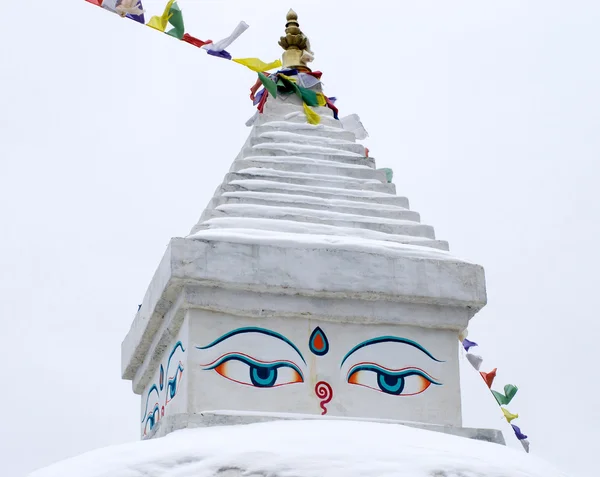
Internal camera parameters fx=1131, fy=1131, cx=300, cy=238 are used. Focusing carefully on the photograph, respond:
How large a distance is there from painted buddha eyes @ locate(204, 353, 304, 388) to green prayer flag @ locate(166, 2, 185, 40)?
7.63 feet

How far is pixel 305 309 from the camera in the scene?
6.84 metres

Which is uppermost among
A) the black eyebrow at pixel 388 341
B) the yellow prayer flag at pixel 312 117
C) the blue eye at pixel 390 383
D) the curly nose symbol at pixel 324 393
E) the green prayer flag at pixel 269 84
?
the green prayer flag at pixel 269 84

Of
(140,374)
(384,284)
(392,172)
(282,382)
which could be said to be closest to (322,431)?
(282,382)

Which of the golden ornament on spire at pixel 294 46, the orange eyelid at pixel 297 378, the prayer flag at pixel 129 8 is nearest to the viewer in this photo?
the orange eyelid at pixel 297 378

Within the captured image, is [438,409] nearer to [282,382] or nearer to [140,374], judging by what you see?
[282,382]

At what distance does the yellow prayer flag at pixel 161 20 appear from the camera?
7.54m

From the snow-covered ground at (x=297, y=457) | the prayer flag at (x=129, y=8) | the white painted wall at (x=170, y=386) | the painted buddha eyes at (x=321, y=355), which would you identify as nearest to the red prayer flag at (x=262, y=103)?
the prayer flag at (x=129, y=8)

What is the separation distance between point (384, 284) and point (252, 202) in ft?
3.39

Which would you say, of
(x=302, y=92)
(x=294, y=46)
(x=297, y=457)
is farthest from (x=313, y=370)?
(x=294, y=46)

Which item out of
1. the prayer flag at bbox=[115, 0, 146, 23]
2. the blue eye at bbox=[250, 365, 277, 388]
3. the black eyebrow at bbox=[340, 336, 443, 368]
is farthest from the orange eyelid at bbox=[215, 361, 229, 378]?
the prayer flag at bbox=[115, 0, 146, 23]

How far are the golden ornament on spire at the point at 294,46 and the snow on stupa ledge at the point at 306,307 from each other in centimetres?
147

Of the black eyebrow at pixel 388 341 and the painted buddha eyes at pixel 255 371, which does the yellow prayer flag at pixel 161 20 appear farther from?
the black eyebrow at pixel 388 341

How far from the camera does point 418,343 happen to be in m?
7.09

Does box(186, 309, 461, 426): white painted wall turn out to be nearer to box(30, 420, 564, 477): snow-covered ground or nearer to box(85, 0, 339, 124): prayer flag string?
box(30, 420, 564, 477): snow-covered ground
